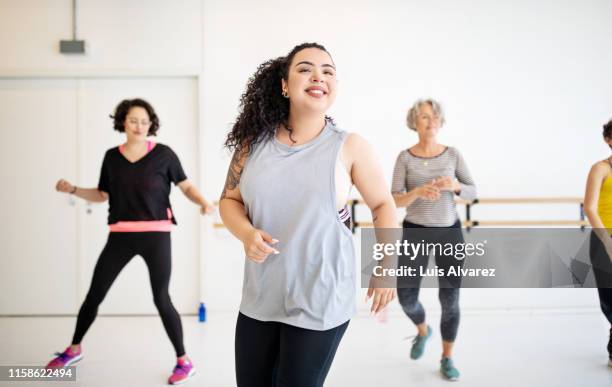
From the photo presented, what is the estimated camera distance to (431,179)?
2602mm

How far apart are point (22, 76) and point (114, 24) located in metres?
0.90

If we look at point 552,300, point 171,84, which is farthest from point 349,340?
point 171,84

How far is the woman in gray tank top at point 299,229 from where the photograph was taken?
122cm

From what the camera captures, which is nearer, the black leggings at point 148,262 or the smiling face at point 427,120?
the black leggings at point 148,262

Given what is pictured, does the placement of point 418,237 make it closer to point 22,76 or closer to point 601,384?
point 601,384

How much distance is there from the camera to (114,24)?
12.9 ft

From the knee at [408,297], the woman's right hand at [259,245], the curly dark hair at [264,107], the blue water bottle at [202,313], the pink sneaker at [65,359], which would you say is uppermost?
the curly dark hair at [264,107]

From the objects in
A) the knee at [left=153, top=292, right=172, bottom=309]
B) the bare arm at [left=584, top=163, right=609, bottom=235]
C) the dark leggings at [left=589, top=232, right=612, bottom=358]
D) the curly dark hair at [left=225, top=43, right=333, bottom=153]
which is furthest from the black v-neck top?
the dark leggings at [left=589, top=232, right=612, bottom=358]

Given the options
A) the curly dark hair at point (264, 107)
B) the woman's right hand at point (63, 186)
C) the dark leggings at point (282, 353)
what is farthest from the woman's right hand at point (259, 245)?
the woman's right hand at point (63, 186)

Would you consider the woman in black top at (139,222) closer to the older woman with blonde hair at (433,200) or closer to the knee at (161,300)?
the knee at (161,300)

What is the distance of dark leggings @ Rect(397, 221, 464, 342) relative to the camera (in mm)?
2484

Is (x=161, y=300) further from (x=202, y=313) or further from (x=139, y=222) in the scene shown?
(x=202, y=313)

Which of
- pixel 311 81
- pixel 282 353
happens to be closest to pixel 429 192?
pixel 311 81

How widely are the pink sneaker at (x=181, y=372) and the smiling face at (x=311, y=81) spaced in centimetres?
172
